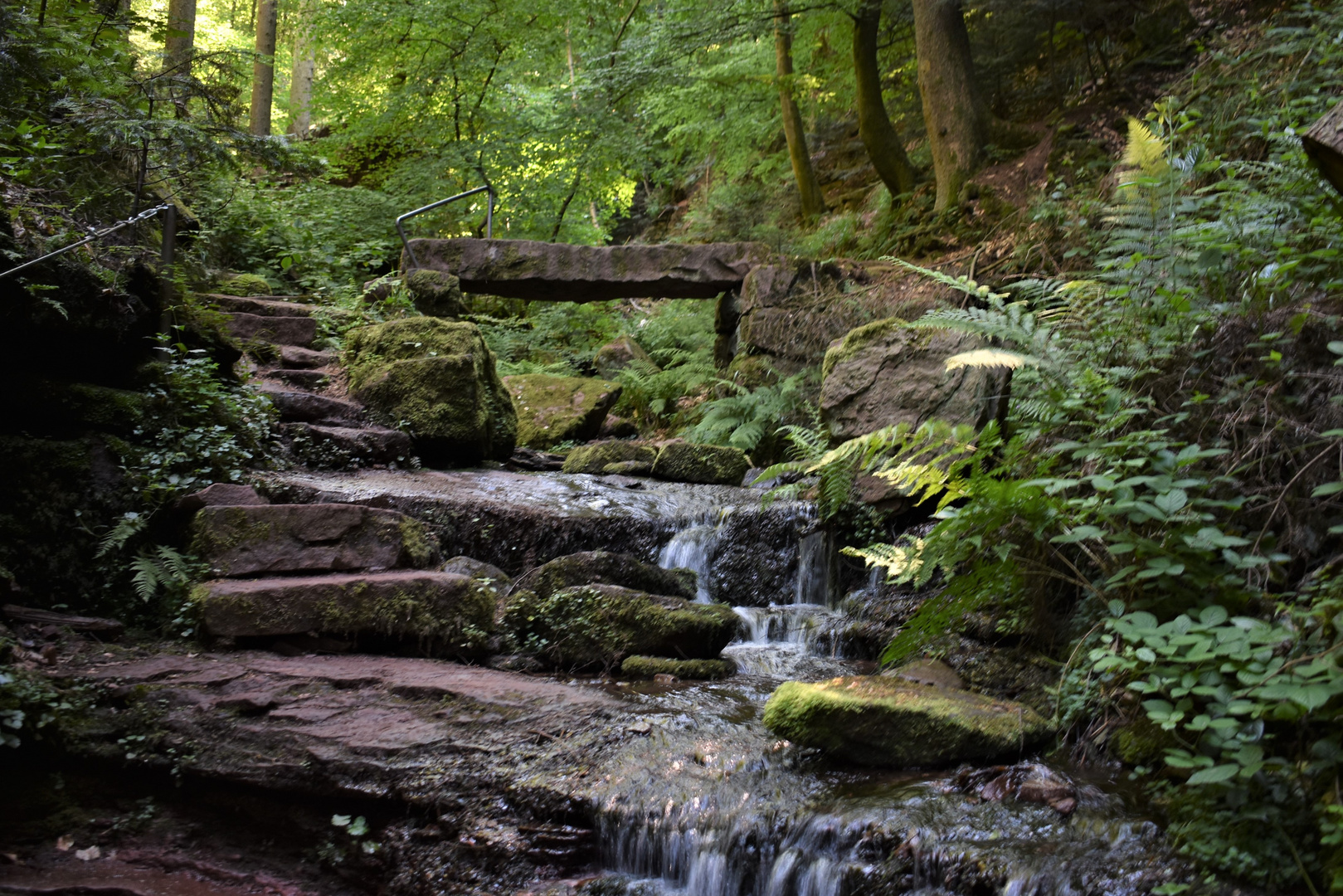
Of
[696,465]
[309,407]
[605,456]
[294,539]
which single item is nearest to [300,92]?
[309,407]

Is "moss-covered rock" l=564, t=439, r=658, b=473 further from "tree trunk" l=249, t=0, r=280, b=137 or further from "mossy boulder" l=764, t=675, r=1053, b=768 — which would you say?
Answer: "tree trunk" l=249, t=0, r=280, b=137

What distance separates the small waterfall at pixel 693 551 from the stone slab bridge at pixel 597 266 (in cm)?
515

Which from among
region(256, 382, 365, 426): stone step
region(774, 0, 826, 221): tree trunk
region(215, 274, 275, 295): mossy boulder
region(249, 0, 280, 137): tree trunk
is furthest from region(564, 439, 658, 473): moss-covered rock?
region(249, 0, 280, 137): tree trunk

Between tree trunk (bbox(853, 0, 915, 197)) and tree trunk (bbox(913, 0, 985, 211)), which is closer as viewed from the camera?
tree trunk (bbox(913, 0, 985, 211))

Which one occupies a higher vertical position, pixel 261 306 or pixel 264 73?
pixel 264 73

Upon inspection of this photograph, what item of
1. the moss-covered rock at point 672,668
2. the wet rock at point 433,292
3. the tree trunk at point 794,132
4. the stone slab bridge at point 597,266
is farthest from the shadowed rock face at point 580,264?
the moss-covered rock at point 672,668

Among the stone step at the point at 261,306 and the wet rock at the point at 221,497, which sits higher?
the stone step at the point at 261,306

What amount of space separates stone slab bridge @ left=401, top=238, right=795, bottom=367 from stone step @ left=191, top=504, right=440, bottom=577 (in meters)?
6.58

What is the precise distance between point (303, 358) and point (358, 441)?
2.25 metres

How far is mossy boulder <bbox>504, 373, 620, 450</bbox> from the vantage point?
35.6 ft

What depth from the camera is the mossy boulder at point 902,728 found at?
3449mm

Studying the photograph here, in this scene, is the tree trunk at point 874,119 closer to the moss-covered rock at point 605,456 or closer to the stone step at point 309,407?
the moss-covered rock at point 605,456

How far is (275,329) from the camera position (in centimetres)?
A: 959

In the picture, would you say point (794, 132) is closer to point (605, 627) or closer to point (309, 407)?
point (309, 407)
